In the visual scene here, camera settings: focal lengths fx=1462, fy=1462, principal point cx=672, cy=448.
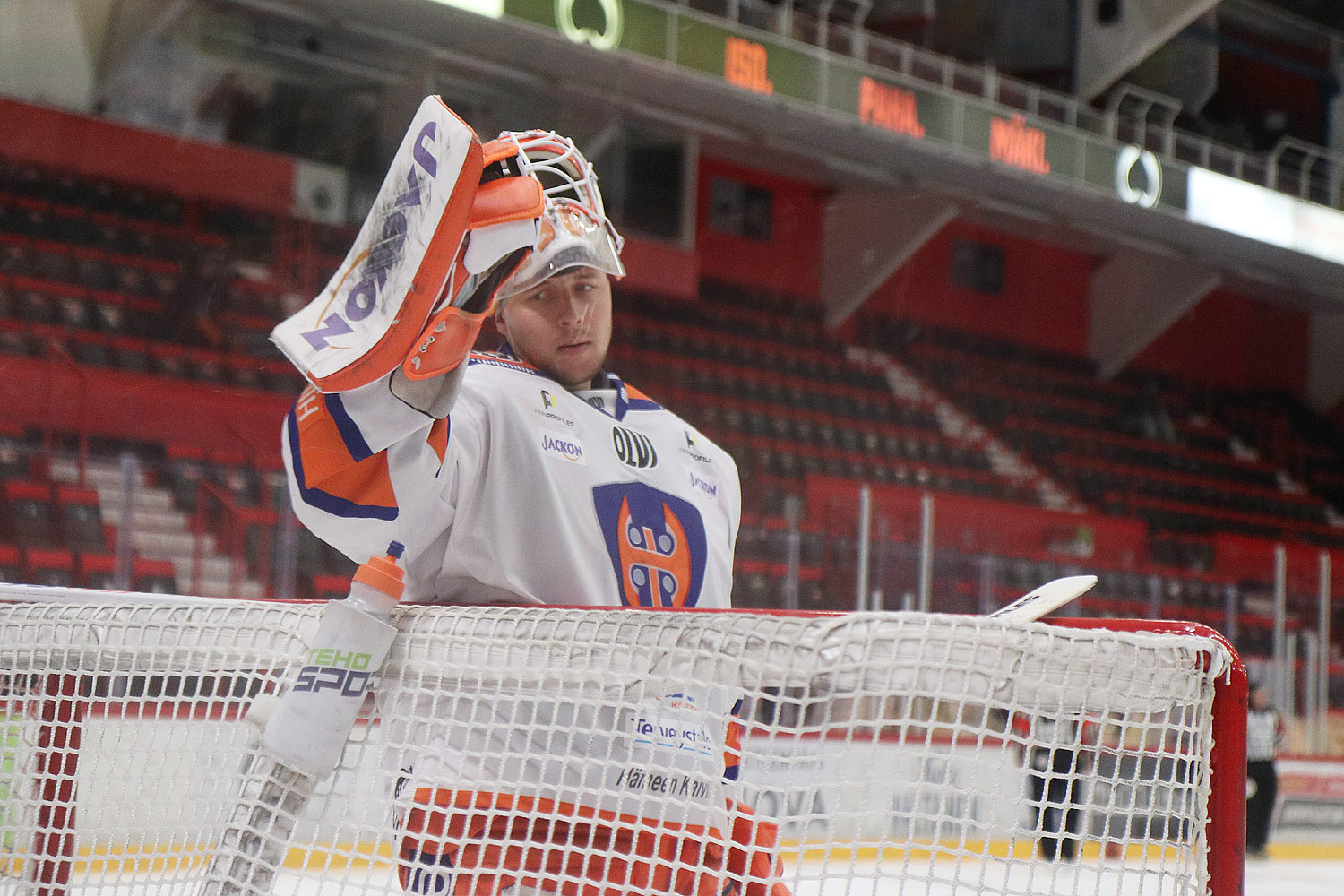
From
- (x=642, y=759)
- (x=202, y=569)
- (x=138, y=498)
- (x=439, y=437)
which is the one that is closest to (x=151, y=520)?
(x=138, y=498)

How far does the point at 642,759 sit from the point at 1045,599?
1.06ft

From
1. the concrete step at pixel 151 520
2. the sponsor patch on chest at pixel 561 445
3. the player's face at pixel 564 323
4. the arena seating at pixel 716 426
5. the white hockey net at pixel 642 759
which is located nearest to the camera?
the white hockey net at pixel 642 759

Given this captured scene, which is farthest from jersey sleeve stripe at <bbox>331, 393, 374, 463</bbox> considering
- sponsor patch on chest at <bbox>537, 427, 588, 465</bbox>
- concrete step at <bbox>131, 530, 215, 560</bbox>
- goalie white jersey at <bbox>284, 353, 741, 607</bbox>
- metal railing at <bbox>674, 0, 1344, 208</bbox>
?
metal railing at <bbox>674, 0, 1344, 208</bbox>

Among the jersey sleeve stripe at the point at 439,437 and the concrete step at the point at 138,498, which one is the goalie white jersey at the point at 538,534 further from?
the concrete step at the point at 138,498

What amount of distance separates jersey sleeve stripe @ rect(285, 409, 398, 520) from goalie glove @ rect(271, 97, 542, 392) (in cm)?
8

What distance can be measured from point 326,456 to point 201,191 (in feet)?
15.6

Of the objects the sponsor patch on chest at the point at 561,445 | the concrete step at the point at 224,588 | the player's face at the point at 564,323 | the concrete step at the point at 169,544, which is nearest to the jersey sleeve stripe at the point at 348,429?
the sponsor patch on chest at the point at 561,445

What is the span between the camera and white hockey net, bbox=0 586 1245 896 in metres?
0.91

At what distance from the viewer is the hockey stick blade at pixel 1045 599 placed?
981 millimetres

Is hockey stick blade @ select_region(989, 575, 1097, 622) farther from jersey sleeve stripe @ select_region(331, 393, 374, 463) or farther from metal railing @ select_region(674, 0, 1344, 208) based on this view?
metal railing @ select_region(674, 0, 1344, 208)

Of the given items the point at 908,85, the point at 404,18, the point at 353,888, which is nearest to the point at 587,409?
the point at 353,888

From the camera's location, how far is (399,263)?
1.00 meters

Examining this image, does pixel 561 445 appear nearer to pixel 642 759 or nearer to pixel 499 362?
pixel 499 362

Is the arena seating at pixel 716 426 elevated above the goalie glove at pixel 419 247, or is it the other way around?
the arena seating at pixel 716 426
